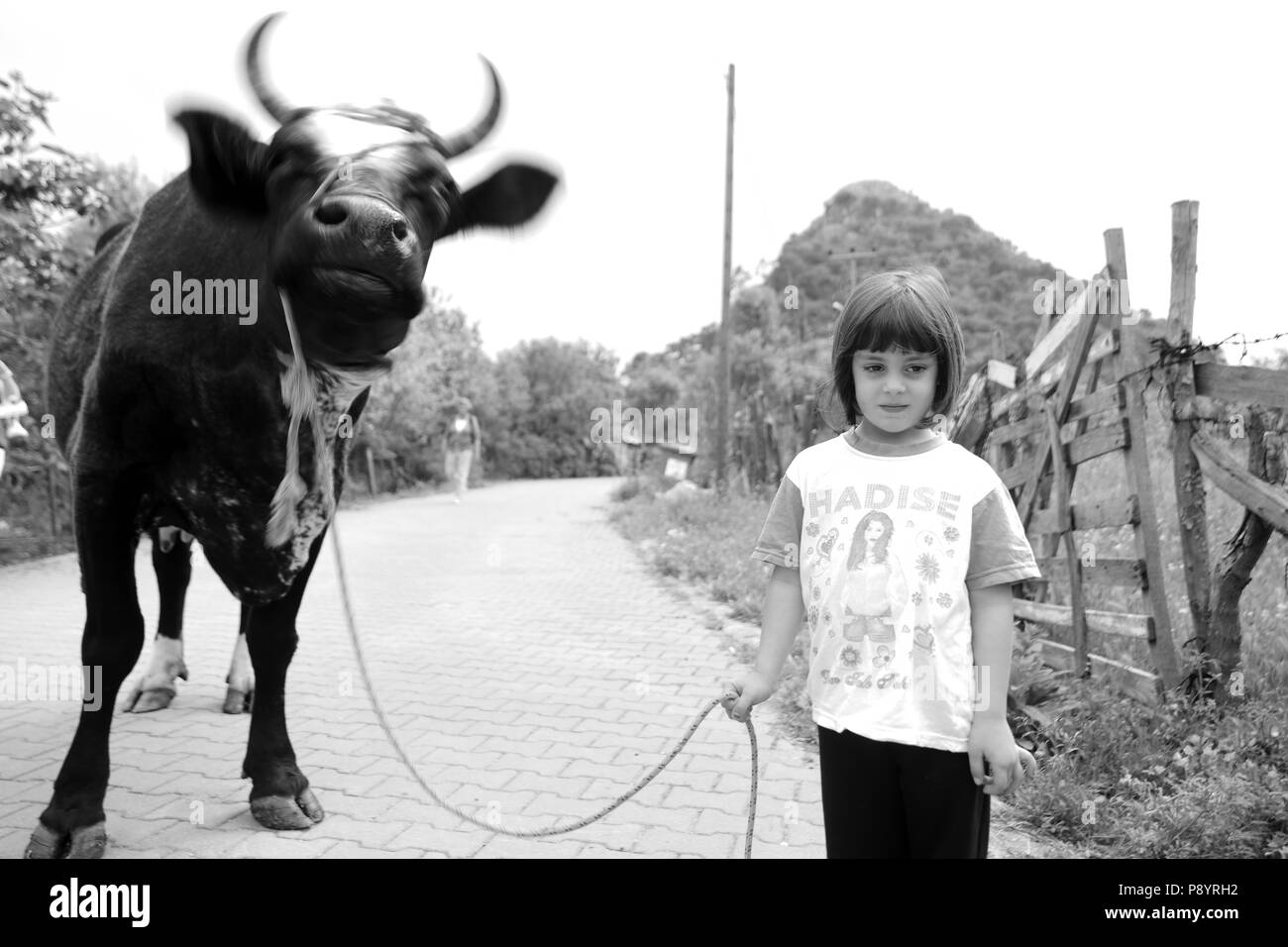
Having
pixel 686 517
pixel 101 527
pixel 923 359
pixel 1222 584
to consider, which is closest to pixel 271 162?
pixel 101 527

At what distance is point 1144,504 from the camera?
4039mm

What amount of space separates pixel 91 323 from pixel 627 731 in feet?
9.39

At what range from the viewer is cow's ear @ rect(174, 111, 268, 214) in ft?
8.68

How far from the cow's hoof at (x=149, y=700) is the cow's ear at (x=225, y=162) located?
116 inches

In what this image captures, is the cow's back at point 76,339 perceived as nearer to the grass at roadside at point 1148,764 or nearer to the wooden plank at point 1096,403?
the grass at roadside at point 1148,764

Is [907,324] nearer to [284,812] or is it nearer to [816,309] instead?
[284,812]

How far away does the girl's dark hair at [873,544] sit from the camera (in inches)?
76.9

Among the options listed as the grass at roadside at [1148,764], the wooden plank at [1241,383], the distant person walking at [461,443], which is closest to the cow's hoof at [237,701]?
the grass at roadside at [1148,764]

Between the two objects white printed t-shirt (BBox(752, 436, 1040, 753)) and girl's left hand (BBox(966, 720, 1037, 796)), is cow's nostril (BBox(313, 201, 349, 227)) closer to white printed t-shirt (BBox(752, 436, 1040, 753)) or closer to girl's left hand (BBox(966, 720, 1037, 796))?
white printed t-shirt (BBox(752, 436, 1040, 753))

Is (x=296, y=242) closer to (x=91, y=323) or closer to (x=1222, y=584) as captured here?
(x=91, y=323)

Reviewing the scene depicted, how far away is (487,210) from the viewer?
3047 millimetres

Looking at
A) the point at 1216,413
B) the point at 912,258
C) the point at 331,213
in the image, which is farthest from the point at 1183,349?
the point at 912,258

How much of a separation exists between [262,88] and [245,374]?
87 cm

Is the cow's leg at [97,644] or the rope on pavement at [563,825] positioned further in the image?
the cow's leg at [97,644]
